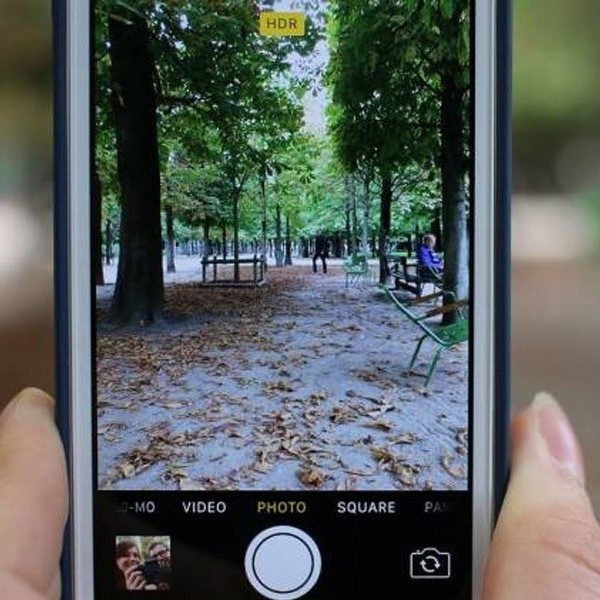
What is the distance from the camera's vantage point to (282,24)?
24 centimetres

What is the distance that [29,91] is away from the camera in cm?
31

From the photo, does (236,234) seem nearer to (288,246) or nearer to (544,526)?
(288,246)

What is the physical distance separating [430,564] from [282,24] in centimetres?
18

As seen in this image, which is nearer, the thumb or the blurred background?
the thumb

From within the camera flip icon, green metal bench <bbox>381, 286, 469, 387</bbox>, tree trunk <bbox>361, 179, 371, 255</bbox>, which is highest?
tree trunk <bbox>361, 179, 371, 255</bbox>

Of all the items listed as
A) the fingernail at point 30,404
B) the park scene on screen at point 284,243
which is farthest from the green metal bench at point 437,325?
the fingernail at point 30,404

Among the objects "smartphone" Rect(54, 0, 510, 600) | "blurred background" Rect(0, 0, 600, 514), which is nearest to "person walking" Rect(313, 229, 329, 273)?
"smartphone" Rect(54, 0, 510, 600)

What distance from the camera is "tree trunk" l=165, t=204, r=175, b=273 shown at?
0.25 metres

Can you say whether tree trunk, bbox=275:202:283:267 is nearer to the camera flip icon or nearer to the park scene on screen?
the park scene on screen

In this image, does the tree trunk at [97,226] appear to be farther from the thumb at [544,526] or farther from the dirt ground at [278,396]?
the thumb at [544,526]

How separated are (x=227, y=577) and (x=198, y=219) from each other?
117 millimetres

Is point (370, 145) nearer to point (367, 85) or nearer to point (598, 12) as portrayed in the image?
point (367, 85)

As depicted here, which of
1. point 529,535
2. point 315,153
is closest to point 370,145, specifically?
point 315,153

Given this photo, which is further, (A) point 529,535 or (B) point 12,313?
(B) point 12,313
